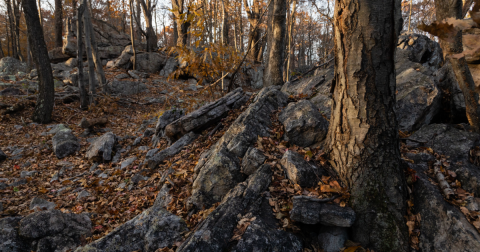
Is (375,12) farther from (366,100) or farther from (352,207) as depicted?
(352,207)

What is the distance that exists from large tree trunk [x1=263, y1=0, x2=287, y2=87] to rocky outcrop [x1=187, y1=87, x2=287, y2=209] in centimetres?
277

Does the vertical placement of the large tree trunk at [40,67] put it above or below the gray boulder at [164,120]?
above

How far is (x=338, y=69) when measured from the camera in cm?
311

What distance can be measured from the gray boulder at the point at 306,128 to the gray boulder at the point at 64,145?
6407 millimetres

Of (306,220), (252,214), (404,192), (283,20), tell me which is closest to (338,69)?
(404,192)

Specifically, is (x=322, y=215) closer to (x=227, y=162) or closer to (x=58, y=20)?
(x=227, y=162)

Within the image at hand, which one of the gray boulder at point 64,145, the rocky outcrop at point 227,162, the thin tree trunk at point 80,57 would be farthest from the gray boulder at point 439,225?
the thin tree trunk at point 80,57

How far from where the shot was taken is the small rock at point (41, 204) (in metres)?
4.52

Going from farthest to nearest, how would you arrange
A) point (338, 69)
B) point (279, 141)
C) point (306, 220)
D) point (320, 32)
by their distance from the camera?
point (320, 32)
point (279, 141)
point (338, 69)
point (306, 220)

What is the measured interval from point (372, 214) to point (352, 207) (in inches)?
8.7

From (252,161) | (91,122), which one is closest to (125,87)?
(91,122)

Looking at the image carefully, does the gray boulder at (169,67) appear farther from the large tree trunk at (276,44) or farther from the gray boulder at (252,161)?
the gray boulder at (252,161)

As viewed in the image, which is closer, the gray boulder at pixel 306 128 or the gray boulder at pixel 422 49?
the gray boulder at pixel 306 128

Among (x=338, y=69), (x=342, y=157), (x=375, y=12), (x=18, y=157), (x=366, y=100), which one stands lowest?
(x=18, y=157)
